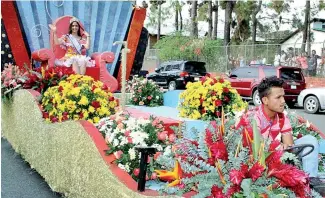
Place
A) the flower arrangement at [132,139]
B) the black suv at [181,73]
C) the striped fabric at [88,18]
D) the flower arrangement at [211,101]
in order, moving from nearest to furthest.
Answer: the flower arrangement at [132,139]
the flower arrangement at [211,101]
the striped fabric at [88,18]
the black suv at [181,73]

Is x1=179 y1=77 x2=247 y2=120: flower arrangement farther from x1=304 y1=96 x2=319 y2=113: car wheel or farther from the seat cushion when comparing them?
x1=304 y1=96 x2=319 y2=113: car wheel

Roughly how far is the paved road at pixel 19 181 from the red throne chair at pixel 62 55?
2.89 m

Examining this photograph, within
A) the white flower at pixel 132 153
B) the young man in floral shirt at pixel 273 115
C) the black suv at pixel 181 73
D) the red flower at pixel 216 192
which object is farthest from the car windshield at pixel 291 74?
the red flower at pixel 216 192

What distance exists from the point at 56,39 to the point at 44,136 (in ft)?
16.7

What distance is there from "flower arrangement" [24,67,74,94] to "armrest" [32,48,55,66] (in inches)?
86.4

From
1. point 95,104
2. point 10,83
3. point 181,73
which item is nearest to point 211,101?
point 95,104

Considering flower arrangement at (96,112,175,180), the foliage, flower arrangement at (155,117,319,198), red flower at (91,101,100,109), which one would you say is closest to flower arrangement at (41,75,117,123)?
red flower at (91,101,100,109)

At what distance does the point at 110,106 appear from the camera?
676 centimetres

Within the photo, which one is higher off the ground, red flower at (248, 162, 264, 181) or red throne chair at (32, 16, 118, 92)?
red throne chair at (32, 16, 118, 92)

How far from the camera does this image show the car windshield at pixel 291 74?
18300 millimetres

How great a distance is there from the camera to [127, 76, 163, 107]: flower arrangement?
35.1 ft

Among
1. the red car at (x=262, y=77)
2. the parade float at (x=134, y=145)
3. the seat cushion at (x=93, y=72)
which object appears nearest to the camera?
the parade float at (x=134, y=145)

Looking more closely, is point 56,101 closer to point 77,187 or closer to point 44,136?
point 44,136

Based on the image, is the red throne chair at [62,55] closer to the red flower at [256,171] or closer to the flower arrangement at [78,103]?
the flower arrangement at [78,103]
